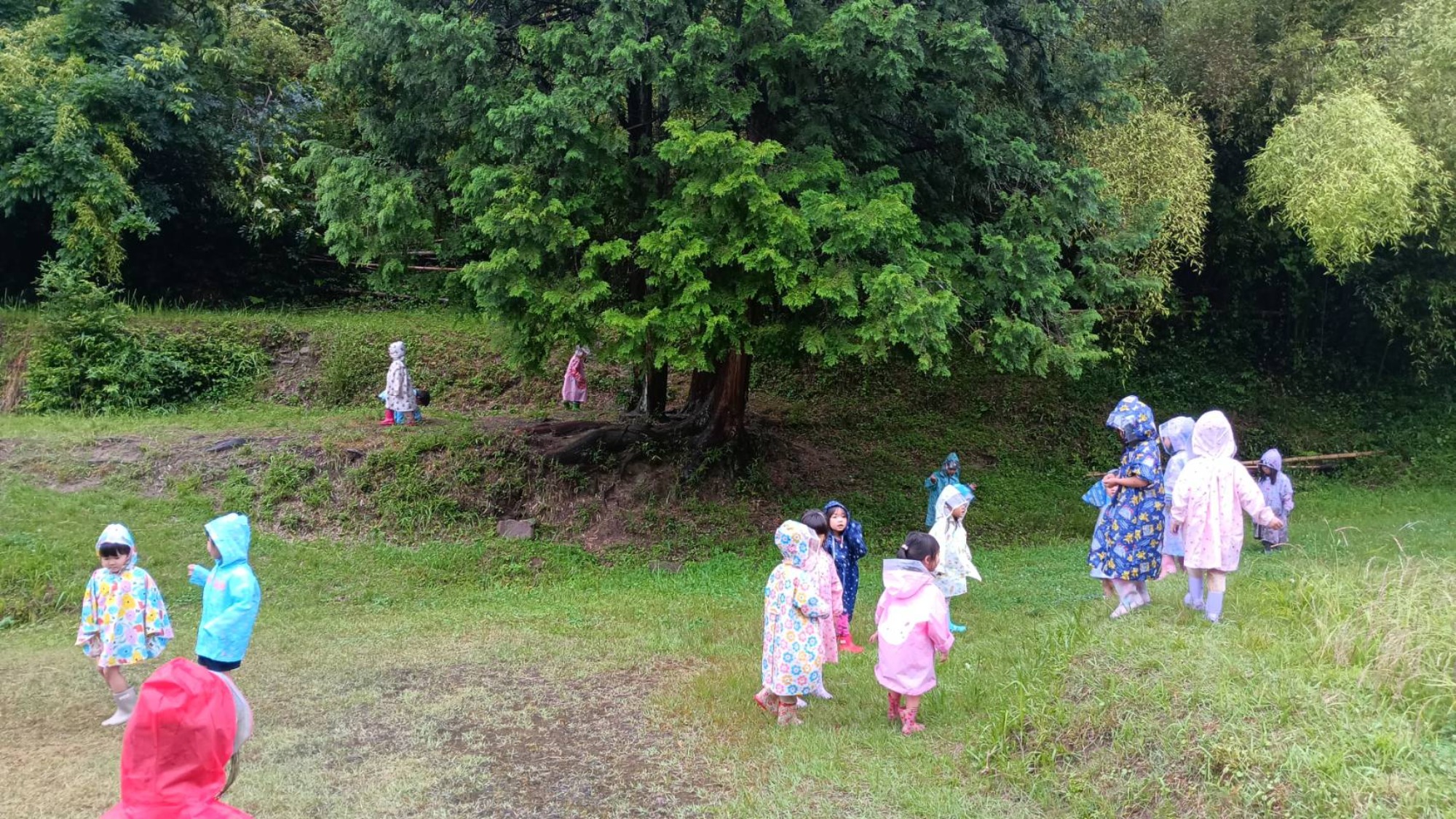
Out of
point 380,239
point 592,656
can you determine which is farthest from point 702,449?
point 592,656

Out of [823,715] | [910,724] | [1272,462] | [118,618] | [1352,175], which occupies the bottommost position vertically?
[823,715]

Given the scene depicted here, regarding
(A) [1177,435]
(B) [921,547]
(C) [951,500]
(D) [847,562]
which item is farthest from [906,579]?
(A) [1177,435]

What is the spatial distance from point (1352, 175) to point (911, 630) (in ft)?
40.0

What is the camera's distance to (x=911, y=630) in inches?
235

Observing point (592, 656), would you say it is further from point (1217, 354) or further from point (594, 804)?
point (1217, 354)

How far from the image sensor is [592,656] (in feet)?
27.3

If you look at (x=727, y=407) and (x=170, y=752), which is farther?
(x=727, y=407)

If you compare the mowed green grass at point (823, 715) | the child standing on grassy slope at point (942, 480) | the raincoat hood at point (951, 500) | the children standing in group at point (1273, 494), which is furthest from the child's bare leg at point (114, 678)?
the children standing in group at point (1273, 494)

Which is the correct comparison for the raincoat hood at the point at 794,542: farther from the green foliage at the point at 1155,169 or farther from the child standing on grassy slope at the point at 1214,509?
the green foliage at the point at 1155,169

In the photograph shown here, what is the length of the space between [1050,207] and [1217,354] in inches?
467

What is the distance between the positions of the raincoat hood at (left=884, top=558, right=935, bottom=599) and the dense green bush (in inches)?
560

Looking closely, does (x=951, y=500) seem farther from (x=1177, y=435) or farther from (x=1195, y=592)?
(x=1195, y=592)

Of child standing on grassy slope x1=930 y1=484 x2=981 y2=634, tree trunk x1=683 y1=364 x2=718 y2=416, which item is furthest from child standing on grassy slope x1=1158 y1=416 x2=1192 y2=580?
tree trunk x1=683 y1=364 x2=718 y2=416

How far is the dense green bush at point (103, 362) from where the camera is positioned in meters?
15.7
